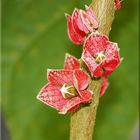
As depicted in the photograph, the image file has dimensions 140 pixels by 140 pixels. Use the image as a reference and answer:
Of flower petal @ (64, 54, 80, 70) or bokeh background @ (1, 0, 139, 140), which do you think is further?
bokeh background @ (1, 0, 139, 140)

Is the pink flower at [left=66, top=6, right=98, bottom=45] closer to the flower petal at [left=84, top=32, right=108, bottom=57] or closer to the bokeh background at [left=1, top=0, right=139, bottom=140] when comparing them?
the flower petal at [left=84, top=32, right=108, bottom=57]

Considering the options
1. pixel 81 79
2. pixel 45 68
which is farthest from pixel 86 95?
pixel 45 68

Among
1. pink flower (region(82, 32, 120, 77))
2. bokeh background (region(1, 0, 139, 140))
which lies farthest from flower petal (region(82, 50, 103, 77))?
bokeh background (region(1, 0, 139, 140))

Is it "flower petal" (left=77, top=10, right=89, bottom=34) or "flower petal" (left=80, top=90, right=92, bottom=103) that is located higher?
"flower petal" (left=77, top=10, right=89, bottom=34)

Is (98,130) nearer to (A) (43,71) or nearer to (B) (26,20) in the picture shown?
(A) (43,71)

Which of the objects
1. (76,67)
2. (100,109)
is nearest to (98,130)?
(100,109)

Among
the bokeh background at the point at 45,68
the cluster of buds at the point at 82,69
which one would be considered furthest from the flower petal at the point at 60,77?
the bokeh background at the point at 45,68

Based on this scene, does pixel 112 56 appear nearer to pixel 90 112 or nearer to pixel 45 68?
pixel 90 112

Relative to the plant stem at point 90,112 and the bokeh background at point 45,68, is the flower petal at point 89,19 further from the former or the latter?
the bokeh background at point 45,68
